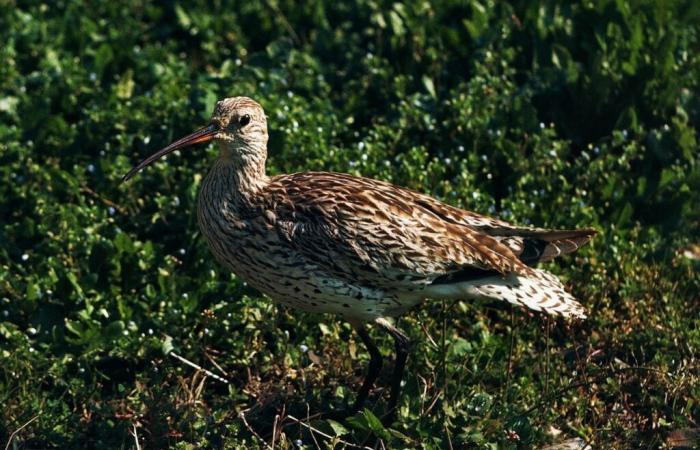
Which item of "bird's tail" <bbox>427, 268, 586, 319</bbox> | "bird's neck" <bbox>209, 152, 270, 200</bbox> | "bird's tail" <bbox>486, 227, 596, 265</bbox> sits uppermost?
"bird's neck" <bbox>209, 152, 270, 200</bbox>

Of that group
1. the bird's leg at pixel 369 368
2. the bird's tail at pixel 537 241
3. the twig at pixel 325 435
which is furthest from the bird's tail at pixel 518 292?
the twig at pixel 325 435

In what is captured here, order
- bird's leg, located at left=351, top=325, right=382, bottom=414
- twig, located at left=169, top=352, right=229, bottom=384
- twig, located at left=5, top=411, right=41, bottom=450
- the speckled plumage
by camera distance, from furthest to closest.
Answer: twig, located at left=169, top=352, right=229, bottom=384, bird's leg, located at left=351, top=325, right=382, bottom=414, the speckled plumage, twig, located at left=5, top=411, right=41, bottom=450

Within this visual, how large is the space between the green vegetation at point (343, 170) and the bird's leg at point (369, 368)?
0.13 metres

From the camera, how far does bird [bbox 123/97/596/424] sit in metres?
6.95

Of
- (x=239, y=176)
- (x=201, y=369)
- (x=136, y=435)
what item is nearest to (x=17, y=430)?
(x=136, y=435)

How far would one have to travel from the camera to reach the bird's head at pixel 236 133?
7.25m

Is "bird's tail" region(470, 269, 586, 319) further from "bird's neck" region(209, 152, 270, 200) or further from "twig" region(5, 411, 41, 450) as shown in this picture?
"twig" region(5, 411, 41, 450)

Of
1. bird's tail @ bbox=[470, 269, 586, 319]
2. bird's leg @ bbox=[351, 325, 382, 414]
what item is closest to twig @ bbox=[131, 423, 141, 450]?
bird's leg @ bbox=[351, 325, 382, 414]

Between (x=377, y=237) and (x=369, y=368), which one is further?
(x=369, y=368)

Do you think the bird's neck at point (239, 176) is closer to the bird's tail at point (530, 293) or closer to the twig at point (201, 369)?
the twig at point (201, 369)

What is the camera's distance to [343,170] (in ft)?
28.7

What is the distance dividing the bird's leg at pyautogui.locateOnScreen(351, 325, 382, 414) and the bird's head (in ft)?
3.75

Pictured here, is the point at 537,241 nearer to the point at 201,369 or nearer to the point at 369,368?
the point at 369,368

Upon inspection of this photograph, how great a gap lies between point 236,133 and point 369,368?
5.00 feet
